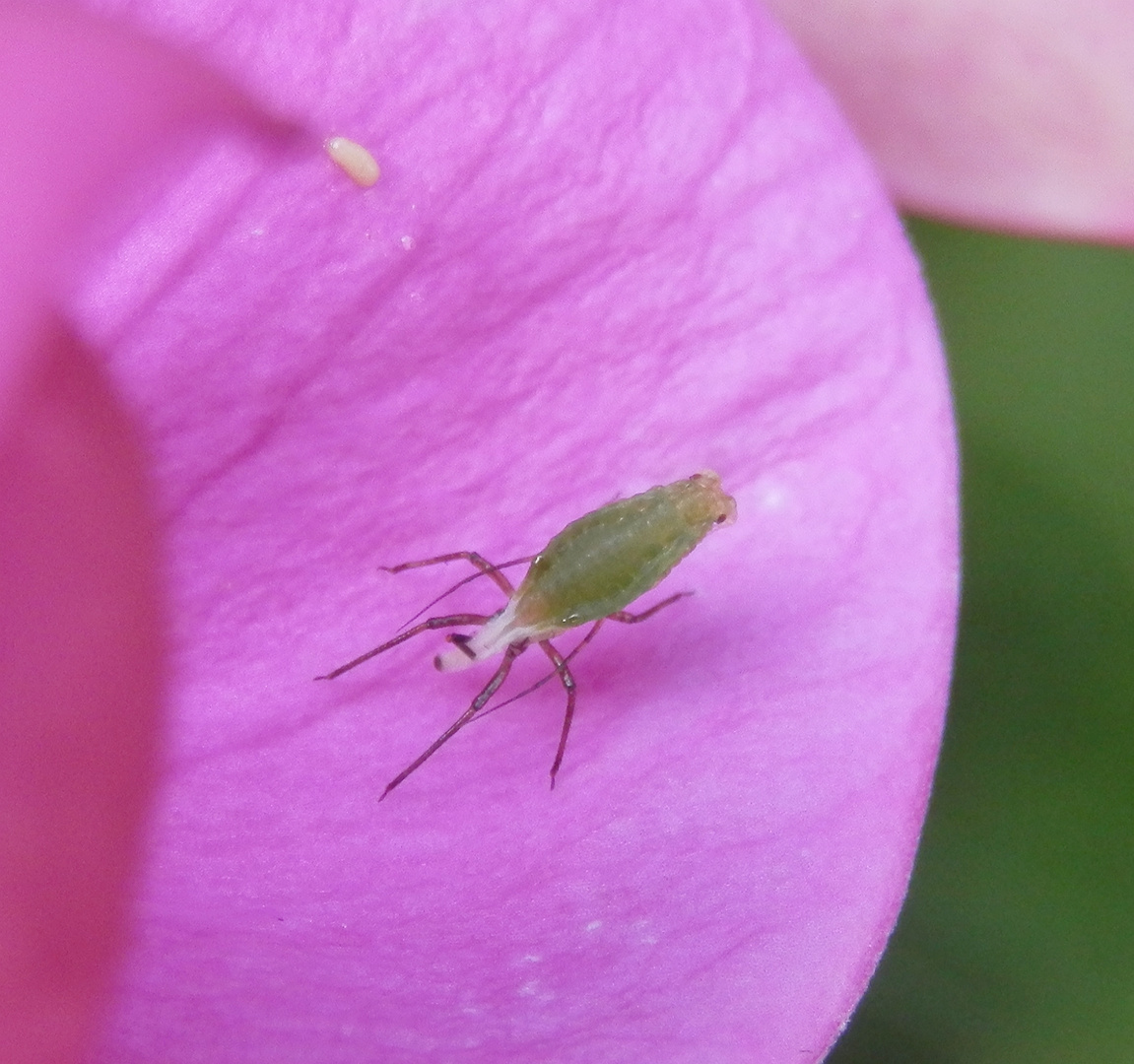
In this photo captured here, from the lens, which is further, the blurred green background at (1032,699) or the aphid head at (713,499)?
the blurred green background at (1032,699)

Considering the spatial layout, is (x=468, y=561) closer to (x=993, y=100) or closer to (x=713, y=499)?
(x=713, y=499)

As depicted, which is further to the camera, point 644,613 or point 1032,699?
point 1032,699

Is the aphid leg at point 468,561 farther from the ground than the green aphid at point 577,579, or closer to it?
farther from the ground

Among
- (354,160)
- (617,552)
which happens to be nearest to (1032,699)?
(617,552)

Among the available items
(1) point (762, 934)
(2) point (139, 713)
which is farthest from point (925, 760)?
(2) point (139, 713)

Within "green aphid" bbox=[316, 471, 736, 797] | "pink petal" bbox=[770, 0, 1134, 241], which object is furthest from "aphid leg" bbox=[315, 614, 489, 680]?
"pink petal" bbox=[770, 0, 1134, 241]

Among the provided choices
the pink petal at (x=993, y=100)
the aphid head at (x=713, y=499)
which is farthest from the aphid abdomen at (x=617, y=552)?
the pink petal at (x=993, y=100)

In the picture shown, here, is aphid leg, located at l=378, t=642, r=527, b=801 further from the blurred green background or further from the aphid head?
the blurred green background

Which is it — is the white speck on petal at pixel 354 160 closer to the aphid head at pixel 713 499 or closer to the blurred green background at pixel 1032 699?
the aphid head at pixel 713 499

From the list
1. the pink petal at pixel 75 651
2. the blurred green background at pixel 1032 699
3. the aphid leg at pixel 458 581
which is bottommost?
the blurred green background at pixel 1032 699
